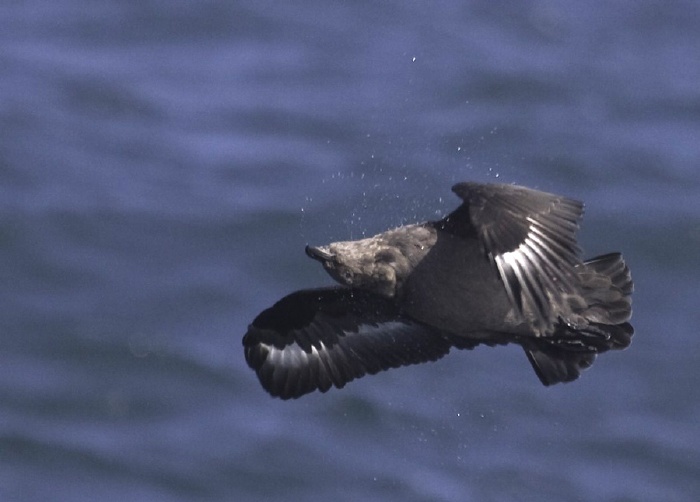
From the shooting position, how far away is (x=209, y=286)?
44.1 ft

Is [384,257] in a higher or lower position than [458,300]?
higher

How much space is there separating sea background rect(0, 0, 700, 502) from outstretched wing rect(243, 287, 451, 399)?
309 cm

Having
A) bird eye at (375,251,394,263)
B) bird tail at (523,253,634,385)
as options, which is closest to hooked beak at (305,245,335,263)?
bird eye at (375,251,394,263)

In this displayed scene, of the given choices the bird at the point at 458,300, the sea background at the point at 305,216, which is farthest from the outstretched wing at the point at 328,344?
the sea background at the point at 305,216

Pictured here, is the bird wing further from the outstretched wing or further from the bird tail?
the outstretched wing

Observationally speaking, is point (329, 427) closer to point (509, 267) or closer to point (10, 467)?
point (10, 467)

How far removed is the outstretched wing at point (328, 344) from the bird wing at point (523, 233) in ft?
3.87

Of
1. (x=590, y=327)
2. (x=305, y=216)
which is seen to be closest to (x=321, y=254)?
(x=590, y=327)

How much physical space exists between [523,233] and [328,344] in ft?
5.71

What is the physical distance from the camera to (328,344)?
920 cm

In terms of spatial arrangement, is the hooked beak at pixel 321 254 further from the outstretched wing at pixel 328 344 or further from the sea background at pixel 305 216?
the sea background at pixel 305 216

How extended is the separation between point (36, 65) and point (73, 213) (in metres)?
2.48

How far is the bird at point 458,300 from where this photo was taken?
7.87 metres

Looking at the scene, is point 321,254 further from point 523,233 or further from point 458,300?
point 523,233
